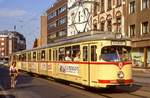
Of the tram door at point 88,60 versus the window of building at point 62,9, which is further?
the window of building at point 62,9

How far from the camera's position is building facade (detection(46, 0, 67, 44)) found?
97875mm

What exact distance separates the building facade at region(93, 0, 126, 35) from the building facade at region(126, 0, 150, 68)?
58.1 inches

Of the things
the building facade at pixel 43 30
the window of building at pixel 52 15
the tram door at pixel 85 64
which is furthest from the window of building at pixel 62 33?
the tram door at pixel 85 64

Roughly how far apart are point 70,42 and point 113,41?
15.6 feet

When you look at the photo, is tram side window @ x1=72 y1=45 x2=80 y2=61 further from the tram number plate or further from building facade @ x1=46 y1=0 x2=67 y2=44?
building facade @ x1=46 y1=0 x2=67 y2=44

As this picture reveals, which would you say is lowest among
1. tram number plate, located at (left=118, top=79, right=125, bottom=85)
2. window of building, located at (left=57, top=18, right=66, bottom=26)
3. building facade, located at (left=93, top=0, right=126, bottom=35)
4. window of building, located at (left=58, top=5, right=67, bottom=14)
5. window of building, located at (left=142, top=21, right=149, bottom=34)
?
tram number plate, located at (left=118, top=79, right=125, bottom=85)

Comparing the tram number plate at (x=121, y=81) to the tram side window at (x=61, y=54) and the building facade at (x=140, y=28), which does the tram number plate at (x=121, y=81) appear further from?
the building facade at (x=140, y=28)

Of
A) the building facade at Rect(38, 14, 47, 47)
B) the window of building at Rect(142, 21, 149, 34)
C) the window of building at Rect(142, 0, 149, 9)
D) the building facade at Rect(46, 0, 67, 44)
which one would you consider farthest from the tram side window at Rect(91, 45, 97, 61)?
the building facade at Rect(38, 14, 47, 47)

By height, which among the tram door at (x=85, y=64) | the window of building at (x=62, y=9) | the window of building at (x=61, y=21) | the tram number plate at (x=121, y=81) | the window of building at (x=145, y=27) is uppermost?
the window of building at (x=62, y=9)

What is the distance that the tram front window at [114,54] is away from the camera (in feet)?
71.3

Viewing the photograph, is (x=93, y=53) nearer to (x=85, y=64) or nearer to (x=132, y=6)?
(x=85, y=64)

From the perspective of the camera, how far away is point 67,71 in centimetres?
2694

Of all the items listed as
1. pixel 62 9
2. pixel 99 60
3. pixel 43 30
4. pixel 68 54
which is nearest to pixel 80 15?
pixel 62 9

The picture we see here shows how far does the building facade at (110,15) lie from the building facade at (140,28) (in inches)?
58.1
